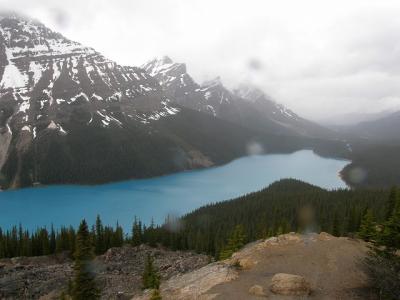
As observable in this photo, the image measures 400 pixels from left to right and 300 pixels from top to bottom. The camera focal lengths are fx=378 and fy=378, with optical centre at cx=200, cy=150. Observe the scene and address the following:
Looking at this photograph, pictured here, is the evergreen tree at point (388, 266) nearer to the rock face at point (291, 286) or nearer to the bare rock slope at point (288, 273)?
the bare rock slope at point (288, 273)

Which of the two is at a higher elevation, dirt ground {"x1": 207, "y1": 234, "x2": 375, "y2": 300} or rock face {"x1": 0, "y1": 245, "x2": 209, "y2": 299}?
dirt ground {"x1": 207, "y1": 234, "x2": 375, "y2": 300}

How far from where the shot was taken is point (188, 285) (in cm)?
3525

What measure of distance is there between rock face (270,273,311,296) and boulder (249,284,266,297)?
86cm

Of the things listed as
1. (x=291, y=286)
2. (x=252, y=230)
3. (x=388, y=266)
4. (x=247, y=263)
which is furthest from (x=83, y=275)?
(x=252, y=230)

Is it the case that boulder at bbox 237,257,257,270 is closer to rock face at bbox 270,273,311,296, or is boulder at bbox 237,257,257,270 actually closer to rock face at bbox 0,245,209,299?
rock face at bbox 270,273,311,296

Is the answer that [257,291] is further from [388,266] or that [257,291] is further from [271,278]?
[388,266]

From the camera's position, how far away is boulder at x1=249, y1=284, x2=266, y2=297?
3033 centimetres

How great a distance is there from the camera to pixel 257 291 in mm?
30609

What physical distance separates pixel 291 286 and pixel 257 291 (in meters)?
2.75

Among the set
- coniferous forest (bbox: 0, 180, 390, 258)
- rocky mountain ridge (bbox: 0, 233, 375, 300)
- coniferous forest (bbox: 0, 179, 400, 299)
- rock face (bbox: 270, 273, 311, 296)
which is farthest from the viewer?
coniferous forest (bbox: 0, 180, 390, 258)

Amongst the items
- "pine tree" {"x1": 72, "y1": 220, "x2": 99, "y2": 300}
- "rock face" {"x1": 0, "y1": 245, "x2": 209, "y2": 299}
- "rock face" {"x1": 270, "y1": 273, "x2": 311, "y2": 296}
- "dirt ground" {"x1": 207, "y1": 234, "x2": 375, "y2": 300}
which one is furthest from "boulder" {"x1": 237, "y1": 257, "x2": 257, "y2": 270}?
"rock face" {"x1": 0, "y1": 245, "x2": 209, "y2": 299}

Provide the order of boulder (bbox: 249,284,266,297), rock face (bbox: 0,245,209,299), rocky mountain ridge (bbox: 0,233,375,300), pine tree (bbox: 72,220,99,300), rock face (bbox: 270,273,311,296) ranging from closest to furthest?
1. rock face (bbox: 270,273,311,296)
2. boulder (bbox: 249,284,266,297)
3. rocky mountain ridge (bbox: 0,233,375,300)
4. pine tree (bbox: 72,220,99,300)
5. rock face (bbox: 0,245,209,299)

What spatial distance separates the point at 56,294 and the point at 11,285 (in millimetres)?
8878

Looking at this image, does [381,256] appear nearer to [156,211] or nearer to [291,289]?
[291,289]
